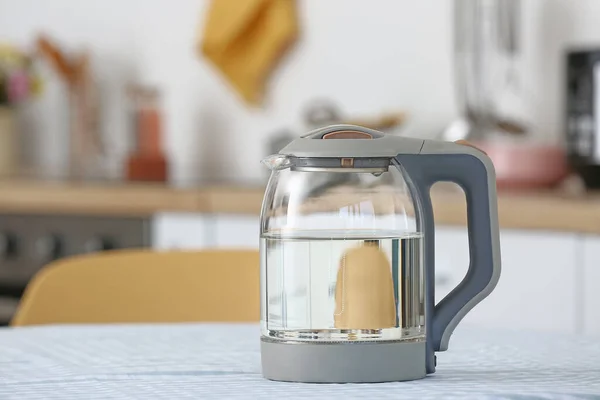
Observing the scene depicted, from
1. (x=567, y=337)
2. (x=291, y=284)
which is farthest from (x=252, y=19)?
(x=291, y=284)

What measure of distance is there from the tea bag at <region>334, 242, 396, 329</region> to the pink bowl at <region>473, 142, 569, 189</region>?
157cm

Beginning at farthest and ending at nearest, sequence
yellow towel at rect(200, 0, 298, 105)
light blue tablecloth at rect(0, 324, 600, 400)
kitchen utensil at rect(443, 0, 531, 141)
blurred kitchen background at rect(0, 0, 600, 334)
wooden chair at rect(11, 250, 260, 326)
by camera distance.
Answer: yellow towel at rect(200, 0, 298, 105) → kitchen utensil at rect(443, 0, 531, 141) → blurred kitchen background at rect(0, 0, 600, 334) → wooden chair at rect(11, 250, 260, 326) → light blue tablecloth at rect(0, 324, 600, 400)

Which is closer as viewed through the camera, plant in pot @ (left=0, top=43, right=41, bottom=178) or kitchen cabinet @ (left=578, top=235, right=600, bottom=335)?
kitchen cabinet @ (left=578, top=235, right=600, bottom=335)

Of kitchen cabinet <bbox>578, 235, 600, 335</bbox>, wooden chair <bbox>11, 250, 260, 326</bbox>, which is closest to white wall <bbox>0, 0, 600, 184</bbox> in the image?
kitchen cabinet <bbox>578, 235, 600, 335</bbox>

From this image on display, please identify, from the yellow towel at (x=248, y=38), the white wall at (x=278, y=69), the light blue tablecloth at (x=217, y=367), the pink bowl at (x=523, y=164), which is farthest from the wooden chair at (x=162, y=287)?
the yellow towel at (x=248, y=38)

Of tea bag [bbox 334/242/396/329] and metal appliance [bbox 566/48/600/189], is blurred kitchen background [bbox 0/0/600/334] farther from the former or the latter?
tea bag [bbox 334/242/396/329]

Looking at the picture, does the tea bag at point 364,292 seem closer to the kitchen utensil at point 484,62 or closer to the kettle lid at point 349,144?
the kettle lid at point 349,144

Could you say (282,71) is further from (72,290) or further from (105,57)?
(72,290)

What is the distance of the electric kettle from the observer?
871mm

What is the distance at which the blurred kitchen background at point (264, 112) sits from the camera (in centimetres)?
225

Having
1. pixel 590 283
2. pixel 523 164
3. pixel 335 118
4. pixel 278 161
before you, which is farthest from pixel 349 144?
pixel 335 118

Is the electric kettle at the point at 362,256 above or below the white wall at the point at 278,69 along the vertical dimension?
below

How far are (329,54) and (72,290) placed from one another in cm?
160

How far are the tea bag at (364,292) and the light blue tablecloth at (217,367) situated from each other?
0.05 m
